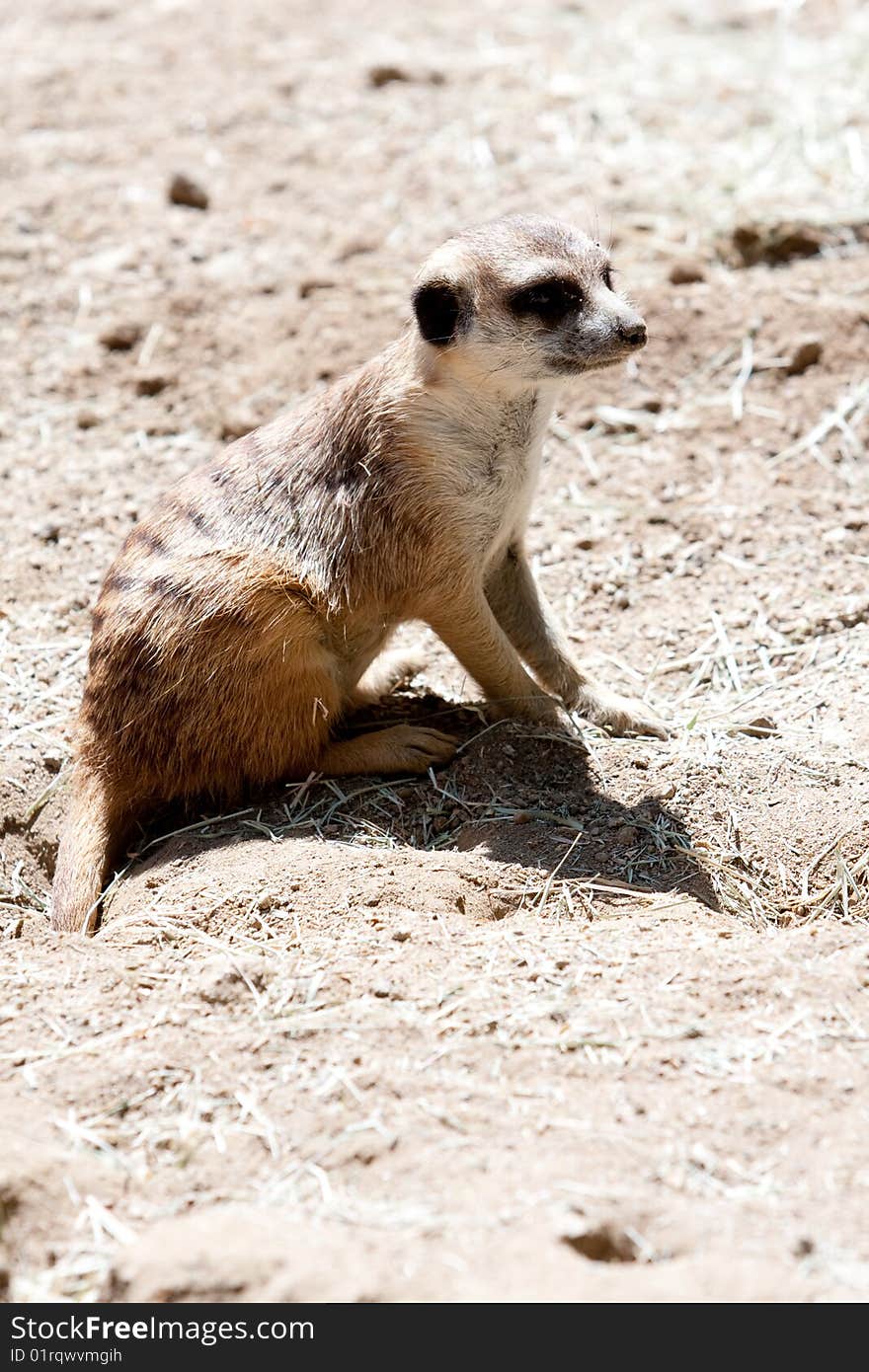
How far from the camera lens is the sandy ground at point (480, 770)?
2219 millimetres

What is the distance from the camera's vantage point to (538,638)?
410 cm

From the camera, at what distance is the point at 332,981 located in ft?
9.23

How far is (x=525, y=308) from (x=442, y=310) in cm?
22

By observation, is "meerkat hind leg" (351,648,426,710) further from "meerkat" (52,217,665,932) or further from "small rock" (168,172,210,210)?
"small rock" (168,172,210,210)

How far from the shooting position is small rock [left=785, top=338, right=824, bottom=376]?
5281 millimetres

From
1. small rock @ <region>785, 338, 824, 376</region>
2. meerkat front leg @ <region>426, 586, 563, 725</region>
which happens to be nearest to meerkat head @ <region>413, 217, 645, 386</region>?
meerkat front leg @ <region>426, 586, 563, 725</region>

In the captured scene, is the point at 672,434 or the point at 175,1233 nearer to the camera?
the point at 175,1233

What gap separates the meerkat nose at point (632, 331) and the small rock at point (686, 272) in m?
2.37

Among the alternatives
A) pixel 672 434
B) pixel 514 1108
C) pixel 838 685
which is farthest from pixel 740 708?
pixel 514 1108

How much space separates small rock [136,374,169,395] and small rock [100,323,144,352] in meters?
0.32

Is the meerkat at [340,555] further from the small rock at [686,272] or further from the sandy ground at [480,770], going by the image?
the small rock at [686,272]

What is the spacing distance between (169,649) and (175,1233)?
69.3 inches

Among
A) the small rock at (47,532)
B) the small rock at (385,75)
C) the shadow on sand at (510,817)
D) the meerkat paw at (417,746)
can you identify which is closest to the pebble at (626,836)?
the shadow on sand at (510,817)

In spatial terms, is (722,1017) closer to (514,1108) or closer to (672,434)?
(514,1108)
